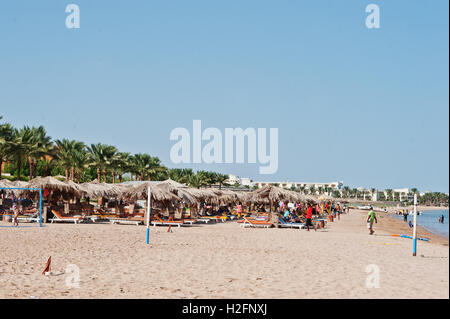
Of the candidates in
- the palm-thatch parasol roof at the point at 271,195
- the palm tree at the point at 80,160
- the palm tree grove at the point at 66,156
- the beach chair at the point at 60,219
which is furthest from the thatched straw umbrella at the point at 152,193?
the palm tree at the point at 80,160

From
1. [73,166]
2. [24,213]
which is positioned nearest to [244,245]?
[24,213]

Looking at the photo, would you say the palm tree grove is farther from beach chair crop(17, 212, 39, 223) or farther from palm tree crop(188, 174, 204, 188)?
beach chair crop(17, 212, 39, 223)

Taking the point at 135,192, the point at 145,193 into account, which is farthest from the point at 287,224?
the point at 135,192

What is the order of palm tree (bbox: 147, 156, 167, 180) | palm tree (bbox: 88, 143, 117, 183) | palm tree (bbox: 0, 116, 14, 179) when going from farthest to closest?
palm tree (bbox: 147, 156, 167, 180) → palm tree (bbox: 88, 143, 117, 183) → palm tree (bbox: 0, 116, 14, 179)

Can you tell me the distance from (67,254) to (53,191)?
1603 cm

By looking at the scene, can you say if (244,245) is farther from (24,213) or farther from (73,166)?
(73,166)

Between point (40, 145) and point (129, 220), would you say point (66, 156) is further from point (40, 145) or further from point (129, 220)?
point (129, 220)

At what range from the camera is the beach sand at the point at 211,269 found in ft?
27.2

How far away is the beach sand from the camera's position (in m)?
8.28

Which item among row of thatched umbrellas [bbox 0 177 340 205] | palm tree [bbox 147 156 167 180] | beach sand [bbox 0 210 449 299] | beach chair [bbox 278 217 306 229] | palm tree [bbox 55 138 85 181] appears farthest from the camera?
palm tree [bbox 147 156 167 180]

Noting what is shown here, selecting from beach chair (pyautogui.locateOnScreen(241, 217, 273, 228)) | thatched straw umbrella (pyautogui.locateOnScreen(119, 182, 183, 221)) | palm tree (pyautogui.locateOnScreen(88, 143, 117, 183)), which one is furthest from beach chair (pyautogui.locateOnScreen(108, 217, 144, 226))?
palm tree (pyautogui.locateOnScreen(88, 143, 117, 183))

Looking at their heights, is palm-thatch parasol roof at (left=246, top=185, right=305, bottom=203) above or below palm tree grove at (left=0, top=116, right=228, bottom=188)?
below

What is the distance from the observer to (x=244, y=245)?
16.4m

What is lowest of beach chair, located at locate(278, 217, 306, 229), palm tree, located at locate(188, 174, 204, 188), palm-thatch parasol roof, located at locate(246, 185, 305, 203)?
beach chair, located at locate(278, 217, 306, 229)
